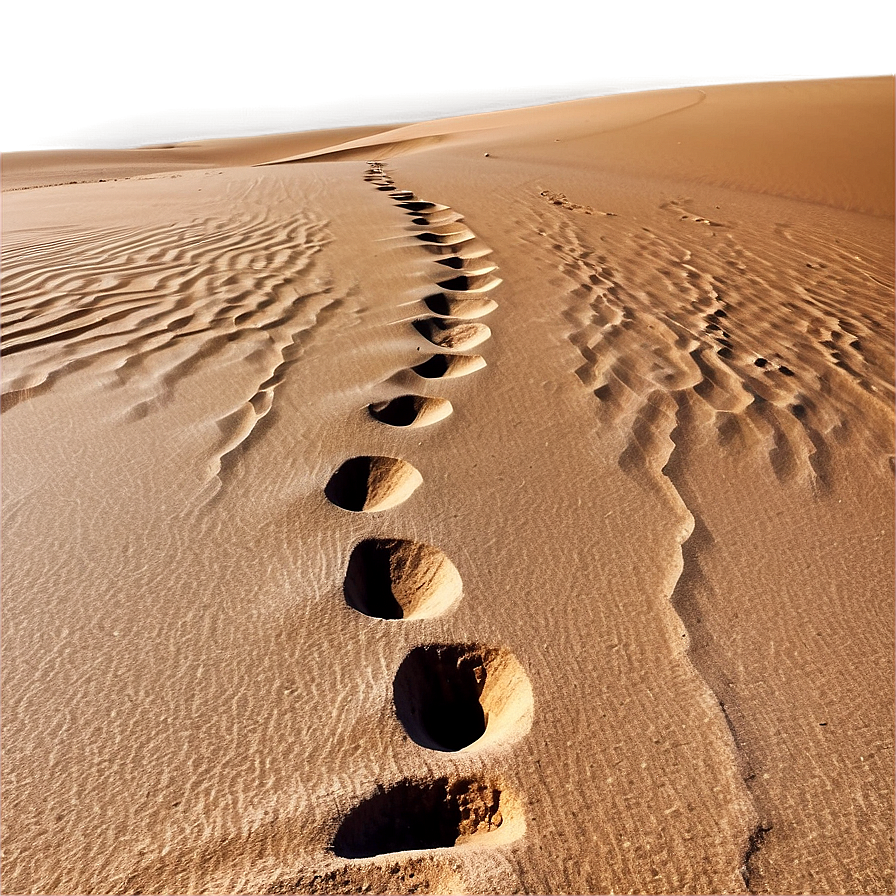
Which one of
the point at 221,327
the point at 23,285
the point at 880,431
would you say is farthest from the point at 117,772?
the point at 23,285

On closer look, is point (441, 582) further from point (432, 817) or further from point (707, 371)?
point (707, 371)

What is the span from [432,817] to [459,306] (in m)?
2.97

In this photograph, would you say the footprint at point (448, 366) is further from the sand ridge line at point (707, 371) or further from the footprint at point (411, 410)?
the sand ridge line at point (707, 371)

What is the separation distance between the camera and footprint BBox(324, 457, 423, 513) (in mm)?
2447

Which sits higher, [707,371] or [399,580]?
[399,580]

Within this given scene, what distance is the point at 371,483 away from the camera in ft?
8.41

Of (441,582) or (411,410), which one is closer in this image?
(441,582)

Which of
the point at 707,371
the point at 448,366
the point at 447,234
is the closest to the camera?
the point at 448,366

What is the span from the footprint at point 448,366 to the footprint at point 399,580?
1.20 metres

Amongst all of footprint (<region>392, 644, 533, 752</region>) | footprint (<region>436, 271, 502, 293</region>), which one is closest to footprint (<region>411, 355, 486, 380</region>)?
footprint (<region>436, 271, 502, 293</region>)

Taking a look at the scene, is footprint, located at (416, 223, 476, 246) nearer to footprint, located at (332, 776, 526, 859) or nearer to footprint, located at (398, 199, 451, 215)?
footprint, located at (398, 199, 451, 215)

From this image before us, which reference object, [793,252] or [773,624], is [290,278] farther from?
[793,252]

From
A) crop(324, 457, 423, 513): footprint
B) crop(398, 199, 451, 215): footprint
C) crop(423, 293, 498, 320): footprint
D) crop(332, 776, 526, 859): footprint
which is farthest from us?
crop(398, 199, 451, 215): footprint

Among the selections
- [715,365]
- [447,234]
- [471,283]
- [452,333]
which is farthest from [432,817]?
[447,234]
